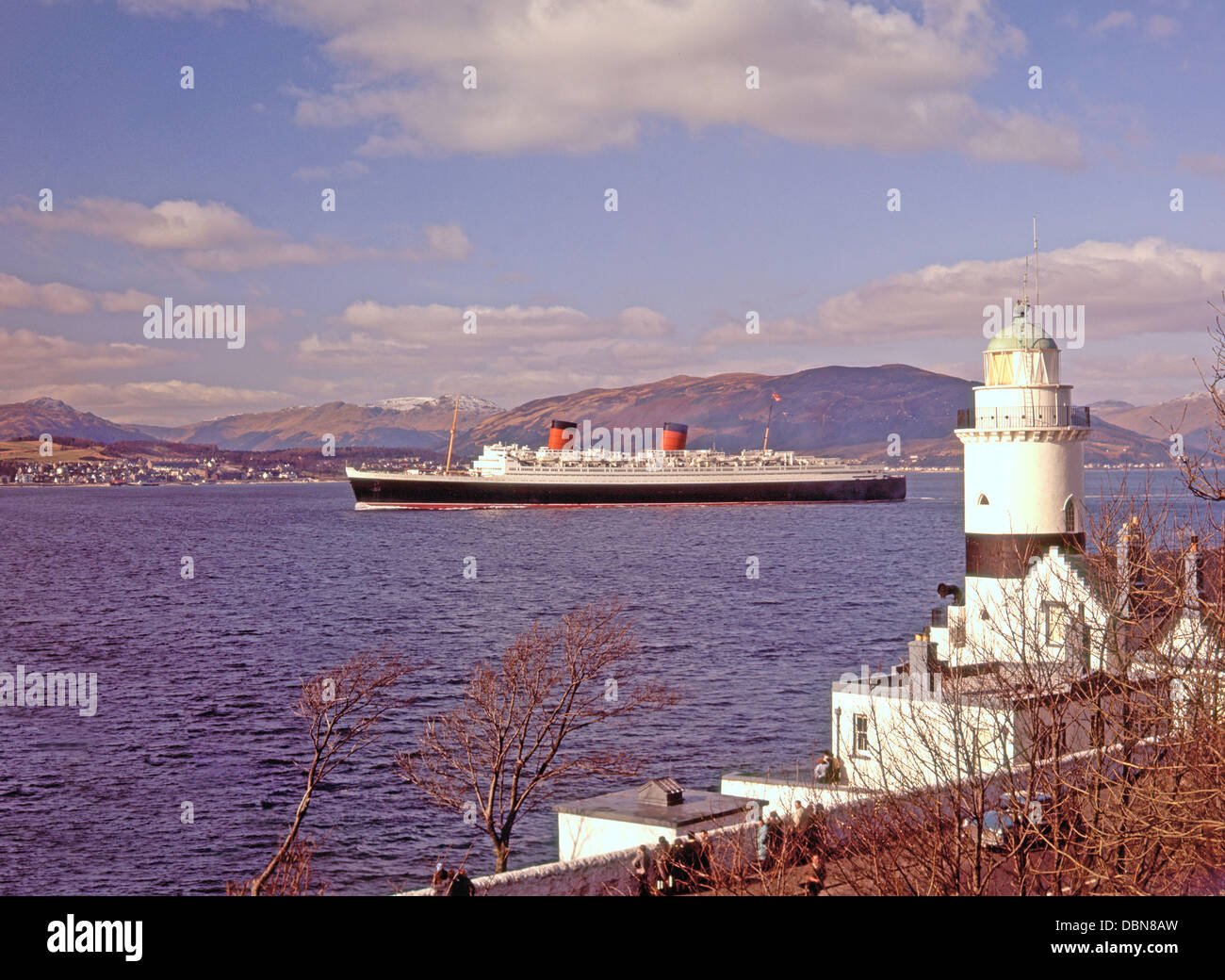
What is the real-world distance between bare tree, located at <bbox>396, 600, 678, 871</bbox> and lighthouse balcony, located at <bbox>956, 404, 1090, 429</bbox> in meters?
9.23

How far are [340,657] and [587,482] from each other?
10964 cm

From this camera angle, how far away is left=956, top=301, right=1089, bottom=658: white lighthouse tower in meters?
22.7

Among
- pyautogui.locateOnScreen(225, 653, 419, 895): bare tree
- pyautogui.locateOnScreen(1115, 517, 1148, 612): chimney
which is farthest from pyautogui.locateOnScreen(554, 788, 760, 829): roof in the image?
pyautogui.locateOnScreen(1115, 517, 1148, 612): chimney

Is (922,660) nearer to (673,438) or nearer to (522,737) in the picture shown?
(522,737)

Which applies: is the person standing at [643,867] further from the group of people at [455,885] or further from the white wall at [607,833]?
the group of people at [455,885]

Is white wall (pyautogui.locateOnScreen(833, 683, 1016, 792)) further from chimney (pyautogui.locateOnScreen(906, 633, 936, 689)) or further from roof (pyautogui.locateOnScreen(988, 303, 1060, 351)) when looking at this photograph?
roof (pyautogui.locateOnScreen(988, 303, 1060, 351))

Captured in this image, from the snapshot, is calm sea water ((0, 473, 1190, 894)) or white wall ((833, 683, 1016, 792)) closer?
white wall ((833, 683, 1016, 792))

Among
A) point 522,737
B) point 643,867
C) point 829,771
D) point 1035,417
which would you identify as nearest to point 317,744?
point 522,737

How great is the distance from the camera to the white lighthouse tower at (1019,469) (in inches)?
894

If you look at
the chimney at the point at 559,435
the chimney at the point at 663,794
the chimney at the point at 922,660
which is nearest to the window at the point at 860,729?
the chimney at the point at 922,660

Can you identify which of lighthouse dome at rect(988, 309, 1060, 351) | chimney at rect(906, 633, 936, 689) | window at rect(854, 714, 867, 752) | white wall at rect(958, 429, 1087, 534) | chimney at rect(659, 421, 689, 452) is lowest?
window at rect(854, 714, 867, 752)
